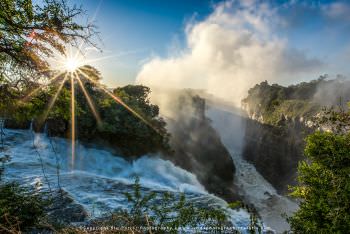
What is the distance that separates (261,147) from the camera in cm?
4722

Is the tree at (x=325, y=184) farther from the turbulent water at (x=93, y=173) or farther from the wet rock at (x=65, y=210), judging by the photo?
the wet rock at (x=65, y=210)

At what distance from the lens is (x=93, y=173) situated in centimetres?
1866

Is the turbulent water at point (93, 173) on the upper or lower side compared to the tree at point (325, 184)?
lower

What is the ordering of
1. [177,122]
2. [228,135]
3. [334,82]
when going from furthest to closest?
[228,135]
[334,82]
[177,122]

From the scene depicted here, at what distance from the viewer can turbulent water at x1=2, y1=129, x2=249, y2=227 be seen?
48.4ft

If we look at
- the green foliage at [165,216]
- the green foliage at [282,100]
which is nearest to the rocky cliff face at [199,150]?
the green foliage at [282,100]

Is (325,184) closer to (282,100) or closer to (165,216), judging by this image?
(165,216)

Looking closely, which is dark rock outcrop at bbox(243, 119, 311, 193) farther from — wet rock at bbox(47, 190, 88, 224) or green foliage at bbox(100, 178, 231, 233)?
green foliage at bbox(100, 178, 231, 233)

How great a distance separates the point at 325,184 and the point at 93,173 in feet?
46.7

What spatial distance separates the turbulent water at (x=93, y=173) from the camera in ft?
48.4

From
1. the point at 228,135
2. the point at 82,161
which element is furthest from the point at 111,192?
the point at 228,135

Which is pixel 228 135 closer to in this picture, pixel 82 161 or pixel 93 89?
pixel 93 89

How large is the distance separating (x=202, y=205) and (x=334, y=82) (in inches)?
1690

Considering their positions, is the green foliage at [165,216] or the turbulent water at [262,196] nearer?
the green foliage at [165,216]
